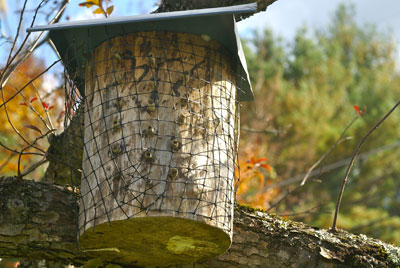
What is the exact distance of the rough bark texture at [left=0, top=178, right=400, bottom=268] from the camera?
2.45 metres

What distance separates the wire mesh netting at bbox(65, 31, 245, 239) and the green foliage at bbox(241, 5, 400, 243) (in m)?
12.4

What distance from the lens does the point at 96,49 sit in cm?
253

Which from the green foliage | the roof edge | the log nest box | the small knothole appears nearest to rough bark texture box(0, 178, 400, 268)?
the log nest box

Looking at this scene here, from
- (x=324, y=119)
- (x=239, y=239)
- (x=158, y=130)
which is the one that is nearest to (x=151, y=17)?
(x=158, y=130)

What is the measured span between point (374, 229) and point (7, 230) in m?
13.8

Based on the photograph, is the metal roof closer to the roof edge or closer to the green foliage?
the roof edge

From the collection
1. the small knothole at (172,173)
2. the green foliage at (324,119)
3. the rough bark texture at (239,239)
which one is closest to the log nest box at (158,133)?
the small knothole at (172,173)

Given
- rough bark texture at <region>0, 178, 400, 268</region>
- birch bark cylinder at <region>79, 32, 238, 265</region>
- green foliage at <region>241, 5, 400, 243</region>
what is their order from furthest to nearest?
green foliage at <region>241, 5, 400, 243</region>
rough bark texture at <region>0, 178, 400, 268</region>
birch bark cylinder at <region>79, 32, 238, 265</region>

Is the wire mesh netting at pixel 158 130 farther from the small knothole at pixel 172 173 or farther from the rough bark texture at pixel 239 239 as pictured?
the rough bark texture at pixel 239 239

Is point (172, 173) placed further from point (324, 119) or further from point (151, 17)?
point (324, 119)

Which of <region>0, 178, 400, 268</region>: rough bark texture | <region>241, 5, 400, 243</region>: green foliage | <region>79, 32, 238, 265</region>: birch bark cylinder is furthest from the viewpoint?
<region>241, 5, 400, 243</region>: green foliage

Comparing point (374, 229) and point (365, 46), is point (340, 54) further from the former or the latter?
point (374, 229)

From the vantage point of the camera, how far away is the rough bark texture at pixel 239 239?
2451mm

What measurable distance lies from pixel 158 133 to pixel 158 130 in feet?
0.05
